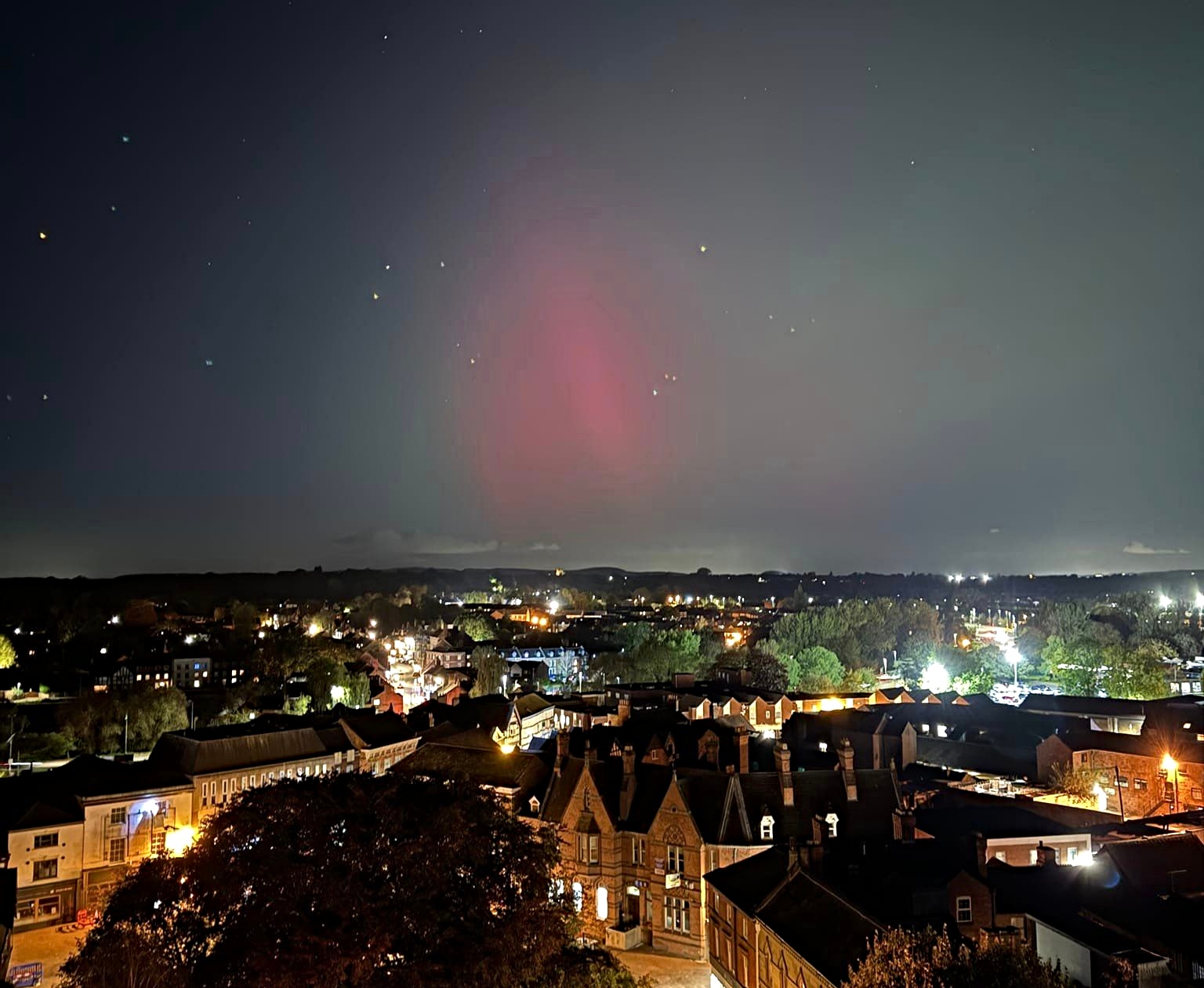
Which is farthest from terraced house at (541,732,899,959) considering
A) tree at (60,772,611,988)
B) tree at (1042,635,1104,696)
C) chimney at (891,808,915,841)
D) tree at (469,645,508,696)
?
tree at (469,645,508,696)

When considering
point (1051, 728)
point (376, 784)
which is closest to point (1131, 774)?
point (1051, 728)

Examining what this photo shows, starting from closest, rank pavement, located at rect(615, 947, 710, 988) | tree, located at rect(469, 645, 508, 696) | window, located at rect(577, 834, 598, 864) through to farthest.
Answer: pavement, located at rect(615, 947, 710, 988), window, located at rect(577, 834, 598, 864), tree, located at rect(469, 645, 508, 696)

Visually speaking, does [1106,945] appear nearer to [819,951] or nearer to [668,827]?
[819,951]

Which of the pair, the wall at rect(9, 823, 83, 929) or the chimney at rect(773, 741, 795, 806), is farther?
the wall at rect(9, 823, 83, 929)

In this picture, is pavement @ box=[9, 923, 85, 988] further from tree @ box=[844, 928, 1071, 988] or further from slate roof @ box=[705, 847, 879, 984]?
tree @ box=[844, 928, 1071, 988]

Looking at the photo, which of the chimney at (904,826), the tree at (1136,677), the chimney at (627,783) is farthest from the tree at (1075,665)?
the chimney at (627,783)

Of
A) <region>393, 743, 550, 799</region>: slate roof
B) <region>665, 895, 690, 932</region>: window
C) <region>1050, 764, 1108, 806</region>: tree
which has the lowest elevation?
<region>665, 895, 690, 932</region>: window

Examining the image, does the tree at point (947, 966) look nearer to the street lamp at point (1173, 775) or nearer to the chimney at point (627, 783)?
the chimney at point (627, 783)
